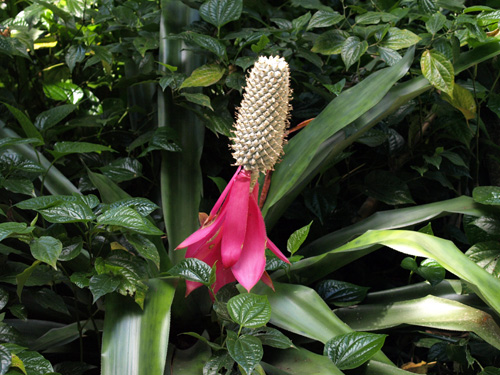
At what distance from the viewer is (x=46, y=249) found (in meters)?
0.68

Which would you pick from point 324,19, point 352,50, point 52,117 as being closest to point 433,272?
point 352,50

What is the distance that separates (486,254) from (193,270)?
0.54 m

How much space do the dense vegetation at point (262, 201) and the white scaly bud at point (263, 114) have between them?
142 millimetres

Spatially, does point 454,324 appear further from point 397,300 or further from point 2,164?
point 2,164

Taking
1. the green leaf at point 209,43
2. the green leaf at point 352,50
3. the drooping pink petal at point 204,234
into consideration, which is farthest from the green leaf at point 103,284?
the green leaf at point 352,50

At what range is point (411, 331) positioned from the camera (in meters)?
0.99

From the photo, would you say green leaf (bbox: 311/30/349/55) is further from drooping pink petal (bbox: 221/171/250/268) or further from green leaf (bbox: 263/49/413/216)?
drooping pink petal (bbox: 221/171/250/268)

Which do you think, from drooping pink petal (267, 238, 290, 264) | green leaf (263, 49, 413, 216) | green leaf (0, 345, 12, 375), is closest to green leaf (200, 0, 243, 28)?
green leaf (263, 49, 413, 216)

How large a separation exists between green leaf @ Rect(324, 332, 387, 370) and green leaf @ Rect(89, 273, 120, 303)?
1.05ft

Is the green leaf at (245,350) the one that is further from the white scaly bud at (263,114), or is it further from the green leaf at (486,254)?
the green leaf at (486,254)

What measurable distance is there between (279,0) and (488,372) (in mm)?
1128

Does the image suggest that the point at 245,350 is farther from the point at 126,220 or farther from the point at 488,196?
the point at 488,196

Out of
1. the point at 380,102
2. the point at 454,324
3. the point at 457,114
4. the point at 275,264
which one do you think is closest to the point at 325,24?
the point at 380,102

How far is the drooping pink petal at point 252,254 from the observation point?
753 millimetres
